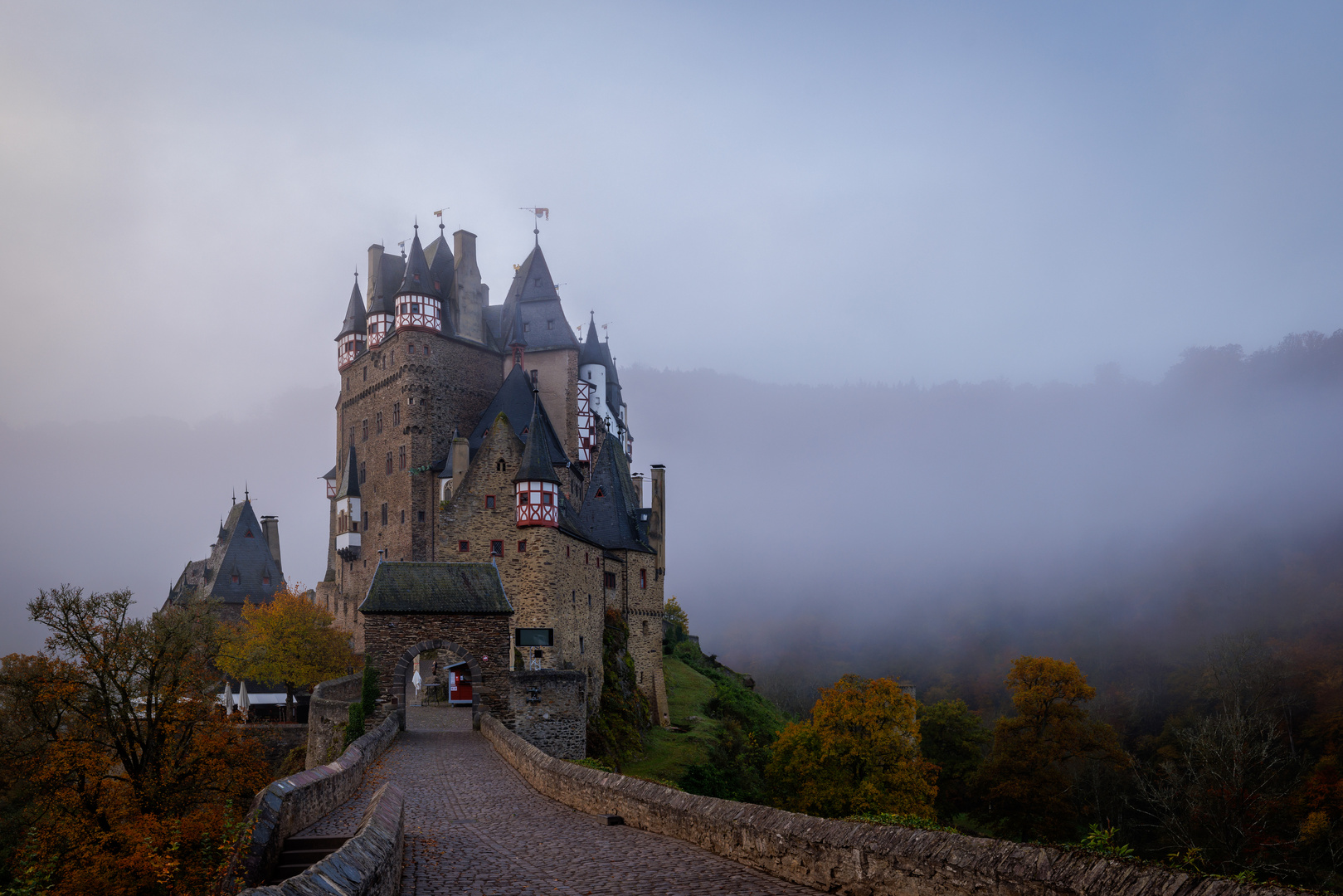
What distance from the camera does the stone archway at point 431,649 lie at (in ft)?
89.1

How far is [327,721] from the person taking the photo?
27.1 m

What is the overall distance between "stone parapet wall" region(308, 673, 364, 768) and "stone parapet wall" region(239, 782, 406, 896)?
686 inches

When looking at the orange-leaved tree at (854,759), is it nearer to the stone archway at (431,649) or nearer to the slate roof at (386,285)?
the stone archway at (431,649)

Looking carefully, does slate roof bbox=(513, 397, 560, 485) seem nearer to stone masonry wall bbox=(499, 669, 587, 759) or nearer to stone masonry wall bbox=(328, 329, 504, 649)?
stone masonry wall bbox=(499, 669, 587, 759)

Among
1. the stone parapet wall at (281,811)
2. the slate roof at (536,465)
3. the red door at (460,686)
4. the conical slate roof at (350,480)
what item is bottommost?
the red door at (460,686)

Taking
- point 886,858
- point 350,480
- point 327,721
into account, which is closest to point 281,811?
point 886,858

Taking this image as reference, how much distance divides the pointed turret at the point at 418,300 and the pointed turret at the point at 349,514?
9.32 meters

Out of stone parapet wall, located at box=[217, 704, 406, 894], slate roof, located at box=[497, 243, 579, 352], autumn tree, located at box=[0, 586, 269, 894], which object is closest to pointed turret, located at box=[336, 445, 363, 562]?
slate roof, located at box=[497, 243, 579, 352]

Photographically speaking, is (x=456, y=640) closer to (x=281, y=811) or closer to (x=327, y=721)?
(x=327, y=721)

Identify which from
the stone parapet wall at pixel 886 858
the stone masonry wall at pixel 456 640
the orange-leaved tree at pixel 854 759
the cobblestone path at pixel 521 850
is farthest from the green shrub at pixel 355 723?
the orange-leaved tree at pixel 854 759

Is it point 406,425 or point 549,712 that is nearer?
point 549,712

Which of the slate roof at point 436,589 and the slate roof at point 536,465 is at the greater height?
the slate roof at point 536,465

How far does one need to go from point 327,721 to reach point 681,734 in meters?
20.4

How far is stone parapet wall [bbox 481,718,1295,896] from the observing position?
595 centimetres
